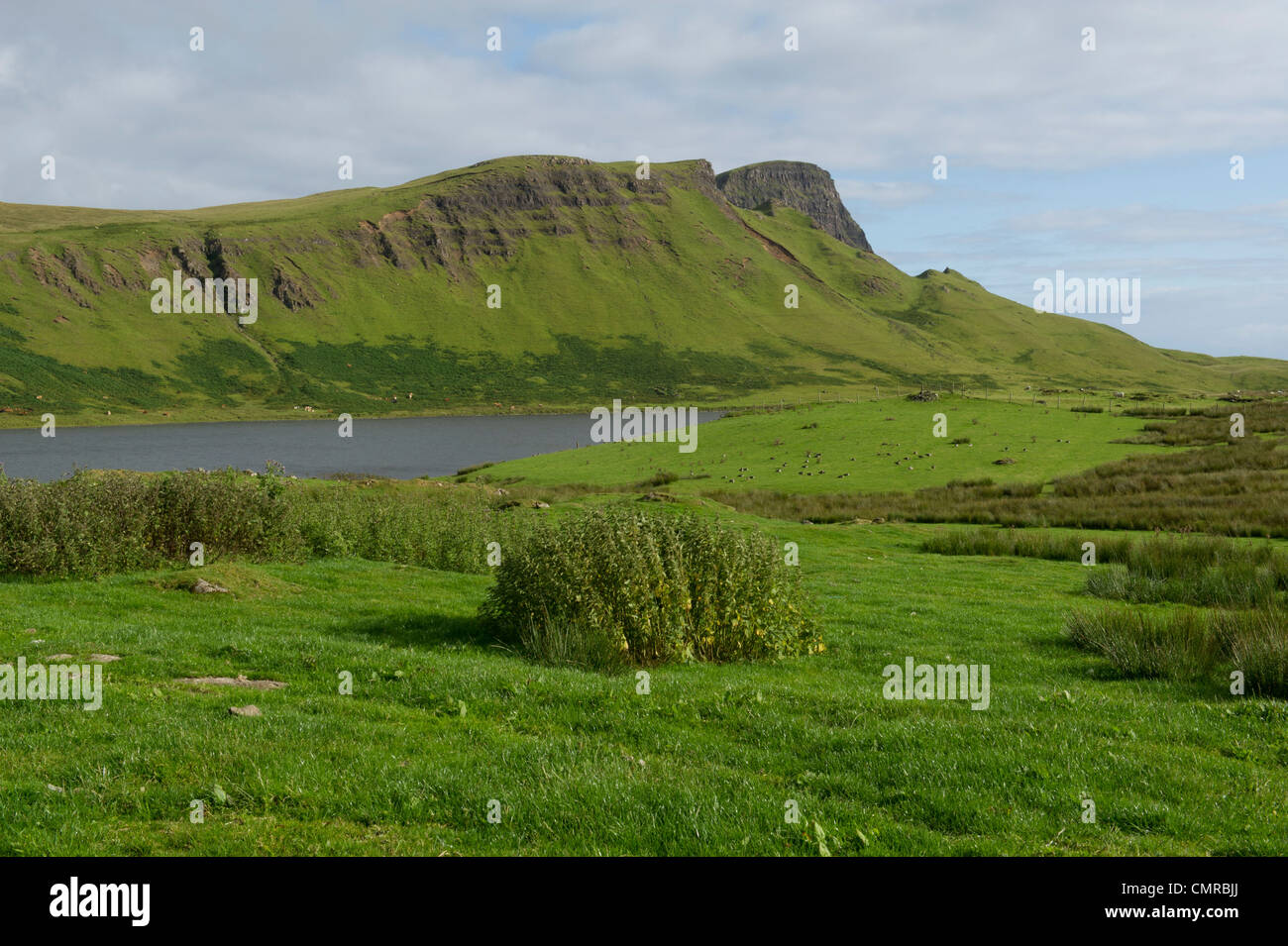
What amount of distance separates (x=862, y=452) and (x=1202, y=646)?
156ft

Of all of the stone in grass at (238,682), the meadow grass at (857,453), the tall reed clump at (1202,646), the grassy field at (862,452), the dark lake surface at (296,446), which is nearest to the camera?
the stone in grass at (238,682)

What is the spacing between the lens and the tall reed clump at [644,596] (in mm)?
14188

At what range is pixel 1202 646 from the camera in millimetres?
13484

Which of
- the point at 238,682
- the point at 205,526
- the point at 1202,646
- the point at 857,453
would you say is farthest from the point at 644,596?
the point at 857,453

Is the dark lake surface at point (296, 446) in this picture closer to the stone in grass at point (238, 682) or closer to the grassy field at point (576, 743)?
the grassy field at point (576, 743)

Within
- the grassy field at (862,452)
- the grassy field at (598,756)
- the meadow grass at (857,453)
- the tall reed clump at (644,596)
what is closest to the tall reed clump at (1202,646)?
the grassy field at (598,756)

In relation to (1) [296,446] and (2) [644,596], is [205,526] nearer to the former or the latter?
(2) [644,596]

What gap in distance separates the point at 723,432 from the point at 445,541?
4846cm

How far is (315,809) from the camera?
729cm

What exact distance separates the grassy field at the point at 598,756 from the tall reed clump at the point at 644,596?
0.72 m

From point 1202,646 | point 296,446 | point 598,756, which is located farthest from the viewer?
point 296,446

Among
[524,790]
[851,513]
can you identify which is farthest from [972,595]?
[851,513]

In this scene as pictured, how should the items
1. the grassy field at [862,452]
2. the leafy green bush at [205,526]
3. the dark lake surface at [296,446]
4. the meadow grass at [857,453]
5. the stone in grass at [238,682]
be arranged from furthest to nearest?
the dark lake surface at [296,446] < the grassy field at [862,452] < the meadow grass at [857,453] < the leafy green bush at [205,526] < the stone in grass at [238,682]
